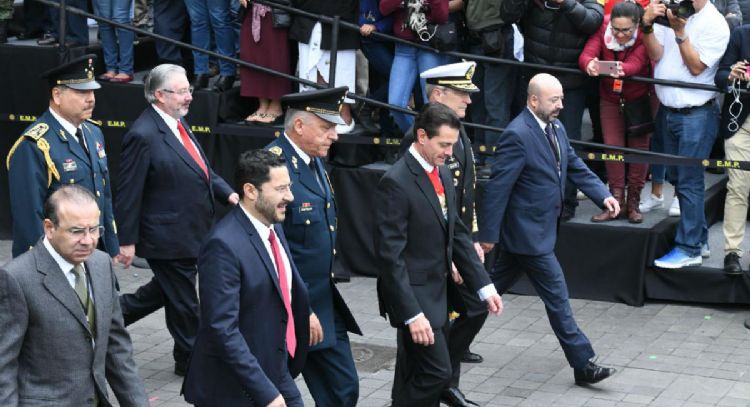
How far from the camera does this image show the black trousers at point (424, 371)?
7.69 meters

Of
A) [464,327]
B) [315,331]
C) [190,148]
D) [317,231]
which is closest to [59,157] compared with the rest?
[190,148]

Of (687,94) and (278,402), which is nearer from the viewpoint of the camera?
(278,402)

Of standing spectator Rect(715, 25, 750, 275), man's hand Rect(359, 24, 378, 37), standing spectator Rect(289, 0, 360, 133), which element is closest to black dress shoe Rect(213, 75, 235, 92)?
standing spectator Rect(289, 0, 360, 133)

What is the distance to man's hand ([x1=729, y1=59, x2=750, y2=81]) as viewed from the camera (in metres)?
10.2

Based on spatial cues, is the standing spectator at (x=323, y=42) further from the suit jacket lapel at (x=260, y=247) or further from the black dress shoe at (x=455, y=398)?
the suit jacket lapel at (x=260, y=247)

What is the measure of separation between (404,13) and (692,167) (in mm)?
2693

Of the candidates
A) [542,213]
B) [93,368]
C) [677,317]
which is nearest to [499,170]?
[542,213]

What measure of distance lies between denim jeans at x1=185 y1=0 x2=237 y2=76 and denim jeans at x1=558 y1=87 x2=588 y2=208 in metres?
3.18

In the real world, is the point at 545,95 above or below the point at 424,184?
above

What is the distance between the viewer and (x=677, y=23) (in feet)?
33.9

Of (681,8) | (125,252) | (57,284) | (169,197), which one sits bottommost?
(125,252)

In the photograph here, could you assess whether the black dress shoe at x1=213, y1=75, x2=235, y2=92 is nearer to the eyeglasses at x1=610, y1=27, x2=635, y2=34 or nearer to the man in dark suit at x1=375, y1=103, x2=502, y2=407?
the eyeglasses at x1=610, y1=27, x2=635, y2=34

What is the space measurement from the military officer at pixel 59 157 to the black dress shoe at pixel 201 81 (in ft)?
12.4

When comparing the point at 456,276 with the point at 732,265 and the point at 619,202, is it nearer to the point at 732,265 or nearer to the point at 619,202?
the point at 732,265
